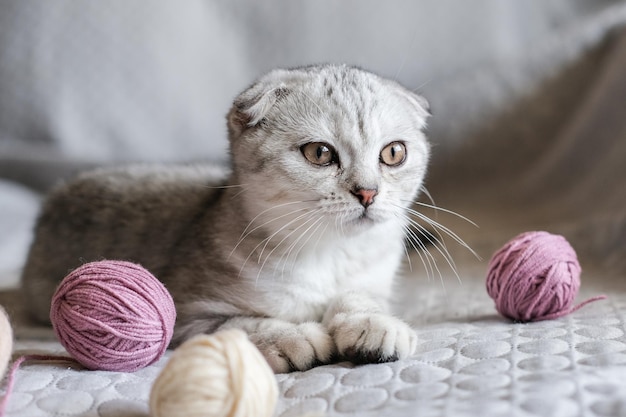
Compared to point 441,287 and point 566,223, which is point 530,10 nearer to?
point 566,223

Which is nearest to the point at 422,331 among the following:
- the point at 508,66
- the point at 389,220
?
the point at 389,220

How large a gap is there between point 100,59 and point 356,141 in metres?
1.48

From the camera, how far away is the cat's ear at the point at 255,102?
121 centimetres

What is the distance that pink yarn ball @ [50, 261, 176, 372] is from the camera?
1019 mm

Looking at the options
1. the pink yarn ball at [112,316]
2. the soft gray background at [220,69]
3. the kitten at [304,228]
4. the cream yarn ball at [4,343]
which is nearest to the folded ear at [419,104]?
the kitten at [304,228]

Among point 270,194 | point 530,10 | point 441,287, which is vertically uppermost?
point 530,10

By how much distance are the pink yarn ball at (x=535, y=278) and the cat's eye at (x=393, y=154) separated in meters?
0.24

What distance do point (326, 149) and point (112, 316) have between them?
0.41 metres

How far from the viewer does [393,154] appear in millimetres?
1210

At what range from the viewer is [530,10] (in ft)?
7.88

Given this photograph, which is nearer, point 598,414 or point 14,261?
point 598,414

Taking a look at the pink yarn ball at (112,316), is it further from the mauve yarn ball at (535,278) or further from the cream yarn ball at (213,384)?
the mauve yarn ball at (535,278)

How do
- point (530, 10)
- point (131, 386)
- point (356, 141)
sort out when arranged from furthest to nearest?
point (530, 10) → point (356, 141) → point (131, 386)

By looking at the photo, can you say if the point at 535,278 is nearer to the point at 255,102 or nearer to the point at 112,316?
the point at 255,102
